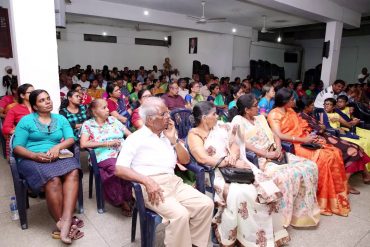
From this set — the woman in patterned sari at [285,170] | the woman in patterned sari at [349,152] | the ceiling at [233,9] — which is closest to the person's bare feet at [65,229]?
the woman in patterned sari at [285,170]

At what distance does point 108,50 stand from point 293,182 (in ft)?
34.0

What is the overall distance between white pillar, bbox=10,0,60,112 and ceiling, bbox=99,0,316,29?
433 centimetres

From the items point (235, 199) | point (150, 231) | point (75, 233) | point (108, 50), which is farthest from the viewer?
point (108, 50)

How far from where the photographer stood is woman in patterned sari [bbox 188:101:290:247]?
1.75 m

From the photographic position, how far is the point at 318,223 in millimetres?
2193

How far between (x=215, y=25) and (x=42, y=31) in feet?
23.6

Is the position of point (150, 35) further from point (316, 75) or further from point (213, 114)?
point (213, 114)

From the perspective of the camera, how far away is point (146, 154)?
1.65 meters

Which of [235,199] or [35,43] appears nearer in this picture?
[235,199]

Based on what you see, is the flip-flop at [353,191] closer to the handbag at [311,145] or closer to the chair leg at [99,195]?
the handbag at [311,145]

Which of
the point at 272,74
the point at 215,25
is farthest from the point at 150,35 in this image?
the point at 272,74

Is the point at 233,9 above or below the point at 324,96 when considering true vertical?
above

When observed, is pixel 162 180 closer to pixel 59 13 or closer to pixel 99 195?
pixel 99 195

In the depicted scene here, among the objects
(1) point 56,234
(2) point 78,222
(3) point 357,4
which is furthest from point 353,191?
(3) point 357,4
